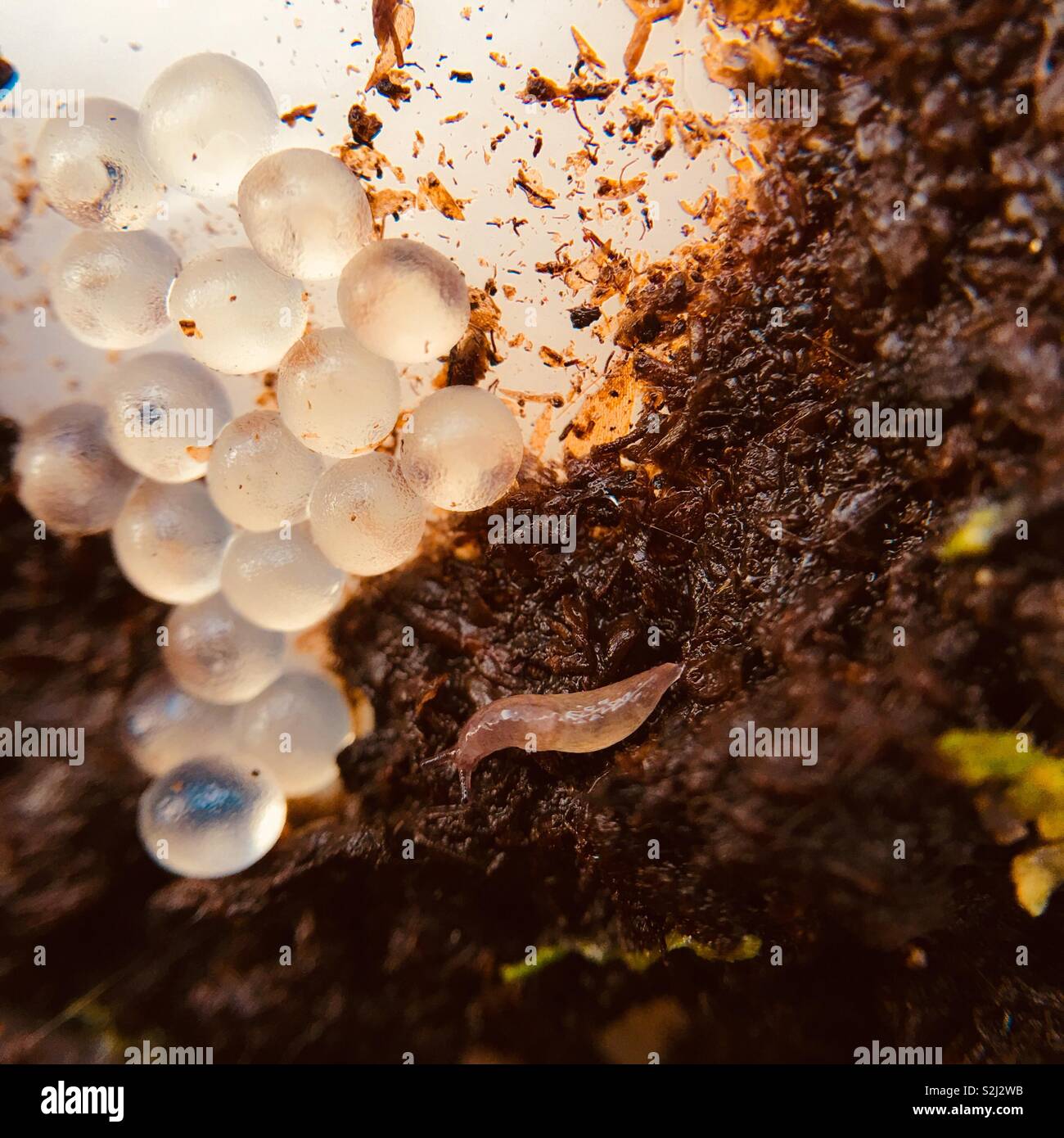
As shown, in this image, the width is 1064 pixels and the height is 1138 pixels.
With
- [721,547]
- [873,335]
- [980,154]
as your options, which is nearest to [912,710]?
[721,547]
